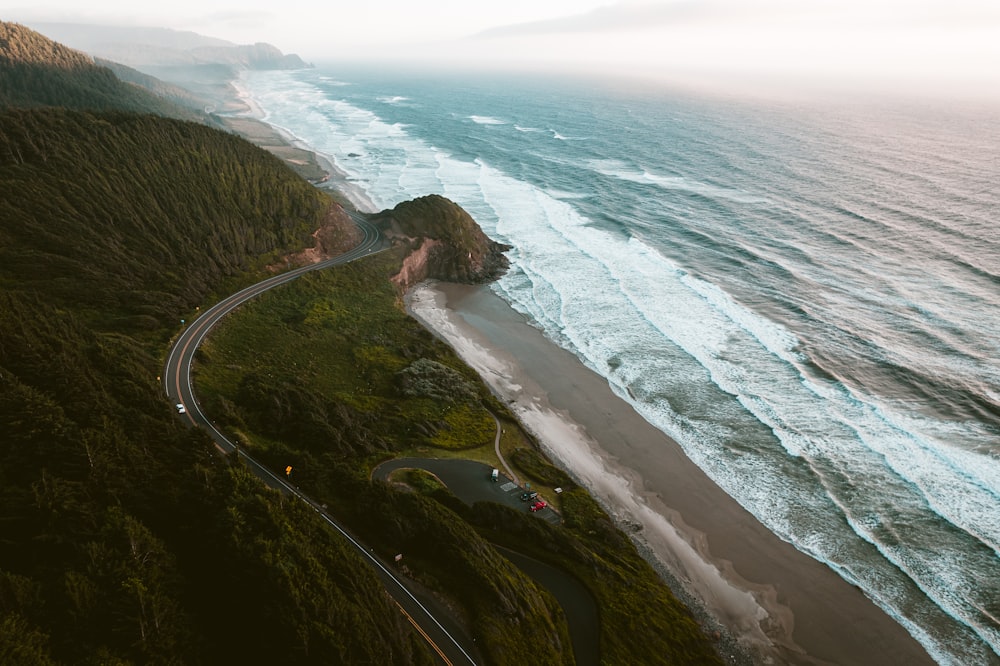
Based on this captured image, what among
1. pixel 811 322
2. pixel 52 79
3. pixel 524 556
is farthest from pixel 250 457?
pixel 52 79

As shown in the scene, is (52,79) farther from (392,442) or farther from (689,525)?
(689,525)

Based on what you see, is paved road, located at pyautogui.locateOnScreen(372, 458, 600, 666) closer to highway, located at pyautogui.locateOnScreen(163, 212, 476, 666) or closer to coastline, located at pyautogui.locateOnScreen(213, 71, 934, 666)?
highway, located at pyautogui.locateOnScreen(163, 212, 476, 666)

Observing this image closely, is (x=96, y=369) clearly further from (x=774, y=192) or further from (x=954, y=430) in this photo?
(x=774, y=192)

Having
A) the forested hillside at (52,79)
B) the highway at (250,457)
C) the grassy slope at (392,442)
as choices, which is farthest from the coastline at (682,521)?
the forested hillside at (52,79)

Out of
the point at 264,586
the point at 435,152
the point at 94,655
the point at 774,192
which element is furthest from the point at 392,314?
the point at 435,152

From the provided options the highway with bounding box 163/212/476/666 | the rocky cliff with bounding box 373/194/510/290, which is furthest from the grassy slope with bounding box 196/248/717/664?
the rocky cliff with bounding box 373/194/510/290

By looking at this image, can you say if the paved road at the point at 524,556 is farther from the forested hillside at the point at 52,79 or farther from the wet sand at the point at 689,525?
the forested hillside at the point at 52,79
